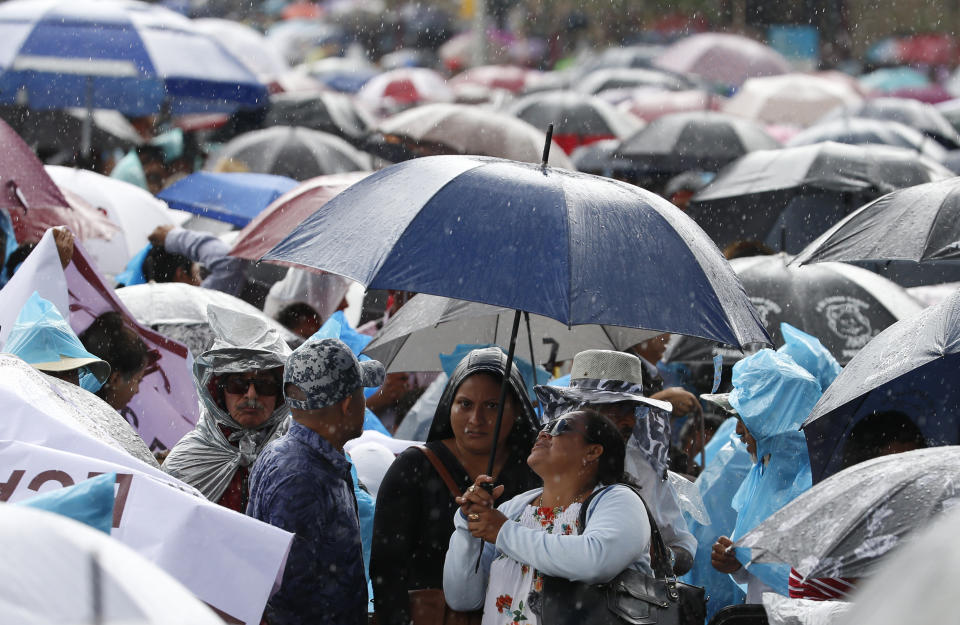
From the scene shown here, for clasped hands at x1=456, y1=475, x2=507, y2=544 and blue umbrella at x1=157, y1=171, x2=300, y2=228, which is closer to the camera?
clasped hands at x1=456, y1=475, x2=507, y2=544

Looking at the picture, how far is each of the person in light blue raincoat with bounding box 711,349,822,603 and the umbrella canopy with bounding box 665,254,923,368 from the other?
117cm

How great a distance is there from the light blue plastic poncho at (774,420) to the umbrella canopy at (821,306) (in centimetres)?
117

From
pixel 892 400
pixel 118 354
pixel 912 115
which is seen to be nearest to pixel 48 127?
pixel 118 354

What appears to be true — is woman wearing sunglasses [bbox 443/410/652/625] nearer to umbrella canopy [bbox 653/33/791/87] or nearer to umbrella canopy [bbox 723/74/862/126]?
umbrella canopy [bbox 723/74/862/126]

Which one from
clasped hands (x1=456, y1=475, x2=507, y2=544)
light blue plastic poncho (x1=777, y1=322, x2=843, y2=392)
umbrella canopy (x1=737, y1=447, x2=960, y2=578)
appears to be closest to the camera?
umbrella canopy (x1=737, y1=447, x2=960, y2=578)

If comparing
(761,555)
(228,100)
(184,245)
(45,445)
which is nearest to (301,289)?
(184,245)

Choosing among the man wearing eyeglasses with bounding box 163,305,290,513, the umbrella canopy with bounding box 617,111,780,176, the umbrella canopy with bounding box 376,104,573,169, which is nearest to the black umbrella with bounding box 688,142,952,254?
the umbrella canopy with bounding box 376,104,573,169

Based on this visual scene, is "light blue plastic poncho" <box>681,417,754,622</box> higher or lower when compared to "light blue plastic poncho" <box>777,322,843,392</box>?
lower

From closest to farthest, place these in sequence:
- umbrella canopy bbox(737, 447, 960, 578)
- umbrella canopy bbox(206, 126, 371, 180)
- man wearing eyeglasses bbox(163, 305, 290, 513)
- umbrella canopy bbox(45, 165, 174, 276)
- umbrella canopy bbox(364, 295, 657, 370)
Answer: umbrella canopy bbox(737, 447, 960, 578)
man wearing eyeglasses bbox(163, 305, 290, 513)
umbrella canopy bbox(364, 295, 657, 370)
umbrella canopy bbox(45, 165, 174, 276)
umbrella canopy bbox(206, 126, 371, 180)

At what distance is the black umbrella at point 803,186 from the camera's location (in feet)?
28.7

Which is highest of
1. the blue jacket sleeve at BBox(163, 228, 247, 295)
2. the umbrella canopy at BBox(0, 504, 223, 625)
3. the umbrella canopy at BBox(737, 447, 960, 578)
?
the umbrella canopy at BBox(0, 504, 223, 625)

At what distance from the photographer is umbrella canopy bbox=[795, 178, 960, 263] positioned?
198 inches

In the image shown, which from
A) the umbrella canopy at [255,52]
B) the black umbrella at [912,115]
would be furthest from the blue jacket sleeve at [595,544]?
the umbrella canopy at [255,52]

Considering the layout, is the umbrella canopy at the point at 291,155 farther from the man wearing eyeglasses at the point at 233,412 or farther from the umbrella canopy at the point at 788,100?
the umbrella canopy at the point at 788,100
